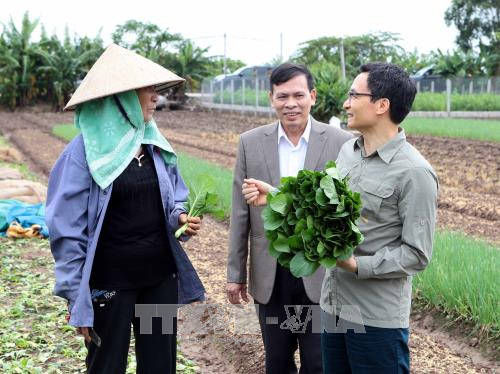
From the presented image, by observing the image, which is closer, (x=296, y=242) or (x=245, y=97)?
(x=296, y=242)

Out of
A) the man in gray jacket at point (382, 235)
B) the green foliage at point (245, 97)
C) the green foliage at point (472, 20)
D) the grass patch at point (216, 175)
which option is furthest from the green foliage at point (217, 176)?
the green foliage at point (472, 20)

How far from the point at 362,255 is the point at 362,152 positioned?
0.39 m

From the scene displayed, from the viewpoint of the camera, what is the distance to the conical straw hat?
106 inches

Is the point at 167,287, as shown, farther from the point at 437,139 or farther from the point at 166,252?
the point at 437,139

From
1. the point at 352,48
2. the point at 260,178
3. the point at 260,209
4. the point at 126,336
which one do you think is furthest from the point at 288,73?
the point at 352,48

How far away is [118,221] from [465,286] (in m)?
2.58

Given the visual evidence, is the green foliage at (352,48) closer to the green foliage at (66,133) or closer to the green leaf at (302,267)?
the green foliage at (66,133)

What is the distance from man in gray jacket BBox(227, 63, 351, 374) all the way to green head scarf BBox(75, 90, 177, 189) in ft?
1.79

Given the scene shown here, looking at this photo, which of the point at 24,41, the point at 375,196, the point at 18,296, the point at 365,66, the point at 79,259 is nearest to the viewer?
the point at 375,196

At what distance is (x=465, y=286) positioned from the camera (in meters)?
4.36

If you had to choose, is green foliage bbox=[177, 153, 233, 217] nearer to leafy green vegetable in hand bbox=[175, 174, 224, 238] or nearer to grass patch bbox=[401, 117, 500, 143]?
leafy green vegetable in hand bbox=[175, 174, 224, 238]

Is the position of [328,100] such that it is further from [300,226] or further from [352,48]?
[352,48]

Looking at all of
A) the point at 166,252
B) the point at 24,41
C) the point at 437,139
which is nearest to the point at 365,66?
the point at 166,252

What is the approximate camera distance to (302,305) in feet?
9.72
